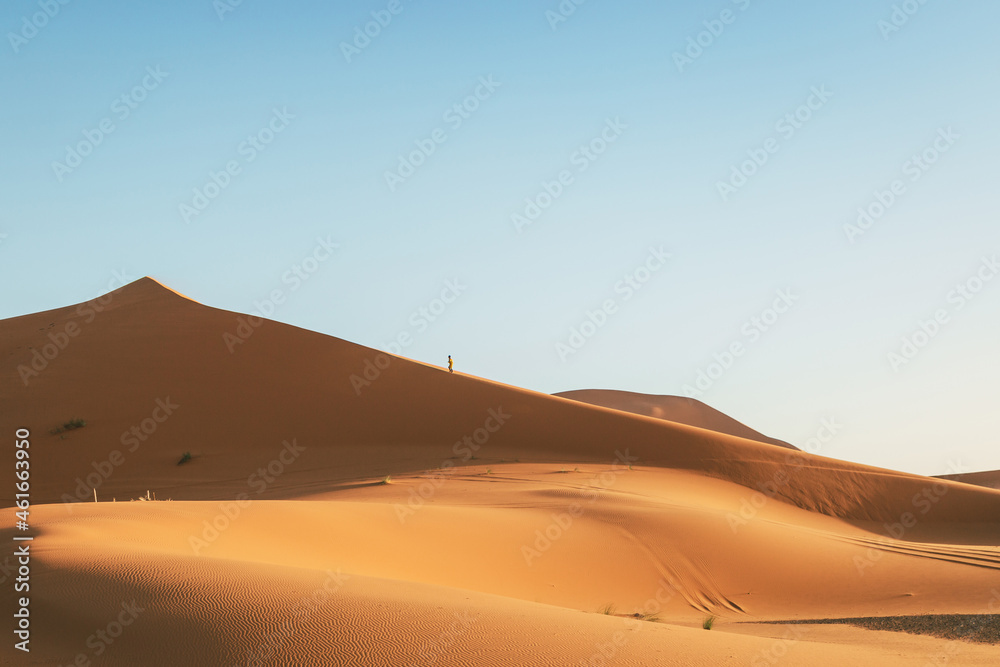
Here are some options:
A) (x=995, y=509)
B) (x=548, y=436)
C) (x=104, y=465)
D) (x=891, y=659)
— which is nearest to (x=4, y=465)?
(x=104, y=465)

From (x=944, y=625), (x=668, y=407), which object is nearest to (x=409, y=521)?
(x=944, y=625)

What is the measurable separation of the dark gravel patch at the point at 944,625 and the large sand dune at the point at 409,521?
0.35 meters

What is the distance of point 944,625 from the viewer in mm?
7145

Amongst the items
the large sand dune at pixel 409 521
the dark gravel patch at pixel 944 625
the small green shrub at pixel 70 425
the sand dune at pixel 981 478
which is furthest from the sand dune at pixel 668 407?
the dark gravel patch at pixel 944 625

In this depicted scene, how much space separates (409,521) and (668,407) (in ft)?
215

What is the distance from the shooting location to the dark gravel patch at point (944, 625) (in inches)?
259

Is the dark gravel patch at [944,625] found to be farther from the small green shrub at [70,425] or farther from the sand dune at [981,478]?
the sand dune at [981,478]

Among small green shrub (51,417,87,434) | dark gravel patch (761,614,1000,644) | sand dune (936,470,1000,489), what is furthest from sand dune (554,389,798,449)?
dark gravel patch (761,614,1000,644)

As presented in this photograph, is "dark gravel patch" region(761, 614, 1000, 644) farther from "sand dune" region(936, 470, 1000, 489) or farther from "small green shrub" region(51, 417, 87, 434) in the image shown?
"sand dune" region(936, 470, 1000, 489)

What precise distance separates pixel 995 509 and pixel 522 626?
21.9 metres

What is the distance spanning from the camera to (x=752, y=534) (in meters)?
12.8

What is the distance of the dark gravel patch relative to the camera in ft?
21.5

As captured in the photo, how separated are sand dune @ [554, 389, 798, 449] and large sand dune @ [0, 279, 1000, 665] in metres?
44.3

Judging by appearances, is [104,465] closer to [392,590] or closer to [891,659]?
[392,590]
